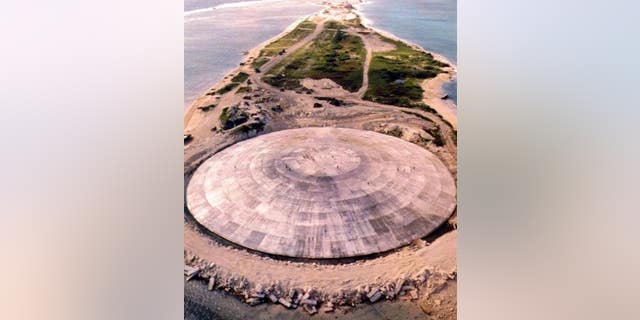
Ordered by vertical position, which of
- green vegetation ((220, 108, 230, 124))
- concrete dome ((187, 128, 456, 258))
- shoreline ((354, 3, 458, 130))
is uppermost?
shoreline ((354, 3, 458, 130))

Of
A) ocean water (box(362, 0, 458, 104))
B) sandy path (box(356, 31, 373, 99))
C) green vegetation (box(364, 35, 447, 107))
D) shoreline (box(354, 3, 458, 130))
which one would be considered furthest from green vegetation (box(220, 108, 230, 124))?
ocean water (box(362, 0, 458, 104))

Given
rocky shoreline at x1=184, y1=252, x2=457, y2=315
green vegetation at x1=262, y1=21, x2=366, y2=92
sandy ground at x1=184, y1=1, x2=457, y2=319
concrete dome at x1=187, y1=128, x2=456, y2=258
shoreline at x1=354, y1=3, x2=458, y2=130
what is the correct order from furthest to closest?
1. green vegetation at x1=262, y1=21, x2=366, y2=92
2. shoreline at x1=354, y1=3, x2=458, y2=130
3. concrete dome at x1=187, y1=128, x2=456, y2=258
4. sandy ground at x1=184, y1=1, x2=457, y2=319
5. rocky shoreline at x1=184, y1=252, x2=457, y2=315

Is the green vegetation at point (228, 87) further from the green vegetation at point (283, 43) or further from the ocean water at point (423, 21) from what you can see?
the ocean water at point (423, 21)

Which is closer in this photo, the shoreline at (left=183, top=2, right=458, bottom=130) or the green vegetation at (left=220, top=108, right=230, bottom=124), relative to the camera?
the shoreline at (left=183, top=2, right=458, bottom=130)

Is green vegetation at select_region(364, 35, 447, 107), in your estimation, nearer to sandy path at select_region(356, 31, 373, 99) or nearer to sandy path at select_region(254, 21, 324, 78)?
sandy path at select_region(356, 31, 373, 99)
